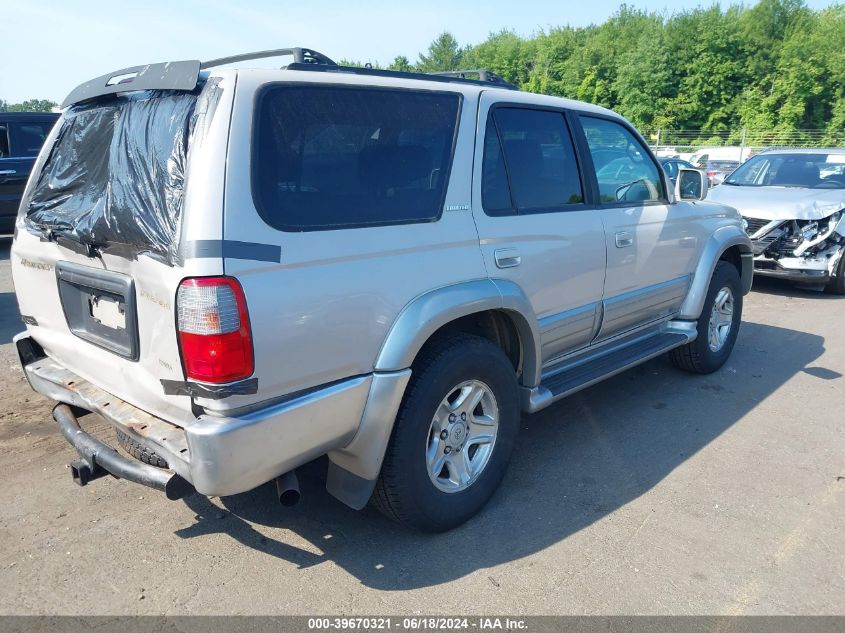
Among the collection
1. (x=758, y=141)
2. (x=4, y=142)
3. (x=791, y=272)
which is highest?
(x=4, y=142)

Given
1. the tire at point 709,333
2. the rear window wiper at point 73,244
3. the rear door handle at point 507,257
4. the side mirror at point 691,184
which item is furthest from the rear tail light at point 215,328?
the tire at point 709,333

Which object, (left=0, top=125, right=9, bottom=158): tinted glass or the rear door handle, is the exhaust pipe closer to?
the rear door handle

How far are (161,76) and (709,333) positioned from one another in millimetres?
4279

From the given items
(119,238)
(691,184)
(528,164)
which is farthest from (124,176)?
(691,184)

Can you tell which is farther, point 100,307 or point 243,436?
point 100,307

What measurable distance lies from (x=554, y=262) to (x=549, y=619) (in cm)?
171

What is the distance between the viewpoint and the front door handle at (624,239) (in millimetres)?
3857

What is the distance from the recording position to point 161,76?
96.9 inches

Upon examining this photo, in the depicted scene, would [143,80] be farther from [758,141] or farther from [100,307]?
[758,141]

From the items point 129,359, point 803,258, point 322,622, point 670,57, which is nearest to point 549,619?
point 322,622

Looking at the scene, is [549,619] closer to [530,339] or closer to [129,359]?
[530,339]

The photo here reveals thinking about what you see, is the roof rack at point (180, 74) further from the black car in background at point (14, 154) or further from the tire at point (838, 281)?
the black car in background at point (14, 154)

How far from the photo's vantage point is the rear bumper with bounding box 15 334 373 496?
219 centimetres

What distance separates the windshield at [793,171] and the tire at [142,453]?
29.2ft
